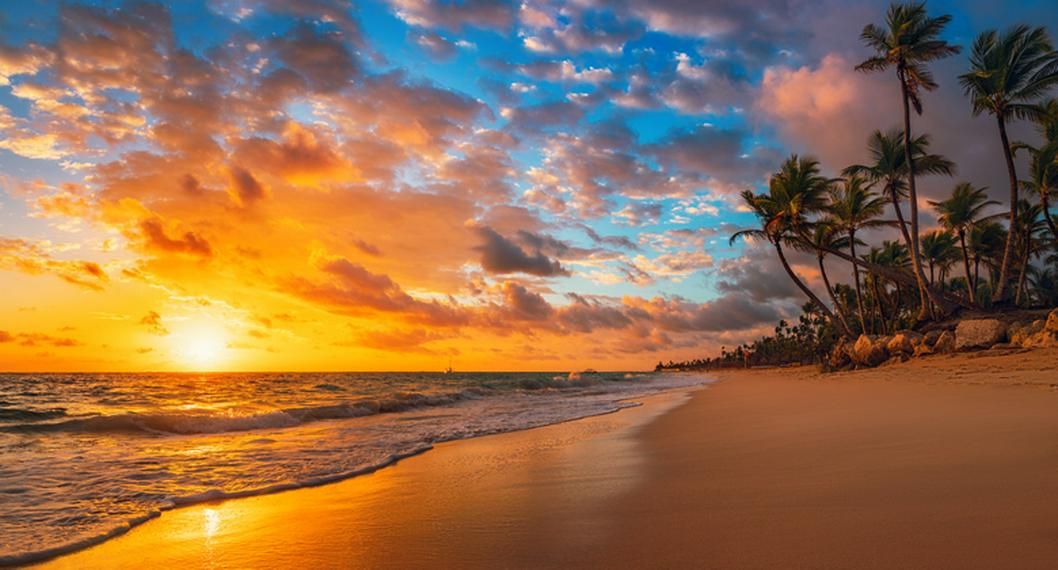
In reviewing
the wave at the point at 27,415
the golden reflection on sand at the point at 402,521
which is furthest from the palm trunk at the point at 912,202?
the wave at the point at 27,415

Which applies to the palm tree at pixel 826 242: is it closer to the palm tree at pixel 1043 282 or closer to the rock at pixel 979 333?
the rock at pixel 979 333

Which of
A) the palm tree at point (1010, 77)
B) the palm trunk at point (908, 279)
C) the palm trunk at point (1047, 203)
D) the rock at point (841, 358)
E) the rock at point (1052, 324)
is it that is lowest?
the rock at point (841, 358)

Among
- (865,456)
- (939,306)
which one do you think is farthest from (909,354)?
(865,456)

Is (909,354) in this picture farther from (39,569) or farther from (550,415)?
(39,569)

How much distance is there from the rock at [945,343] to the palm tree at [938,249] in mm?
28598

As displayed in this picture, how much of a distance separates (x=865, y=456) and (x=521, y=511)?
3515 mm

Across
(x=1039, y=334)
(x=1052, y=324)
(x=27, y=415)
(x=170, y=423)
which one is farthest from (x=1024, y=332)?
(x=27, y=415)

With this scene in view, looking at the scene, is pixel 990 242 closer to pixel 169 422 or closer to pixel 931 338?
pixel 931 338

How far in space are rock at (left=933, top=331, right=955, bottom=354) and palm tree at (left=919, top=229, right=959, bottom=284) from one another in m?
28.6

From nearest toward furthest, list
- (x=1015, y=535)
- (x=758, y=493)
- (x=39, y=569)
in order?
1. (x=1015, y=535)
2. (x=39, y=569)
3. (x=758, y=493)

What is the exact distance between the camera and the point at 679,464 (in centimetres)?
621

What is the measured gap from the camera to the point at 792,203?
33250 mm

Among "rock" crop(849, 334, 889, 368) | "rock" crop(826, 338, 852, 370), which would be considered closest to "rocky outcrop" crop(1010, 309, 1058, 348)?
"rock" crop(849, 334, 889, 368)

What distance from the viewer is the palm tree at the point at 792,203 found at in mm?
33625
